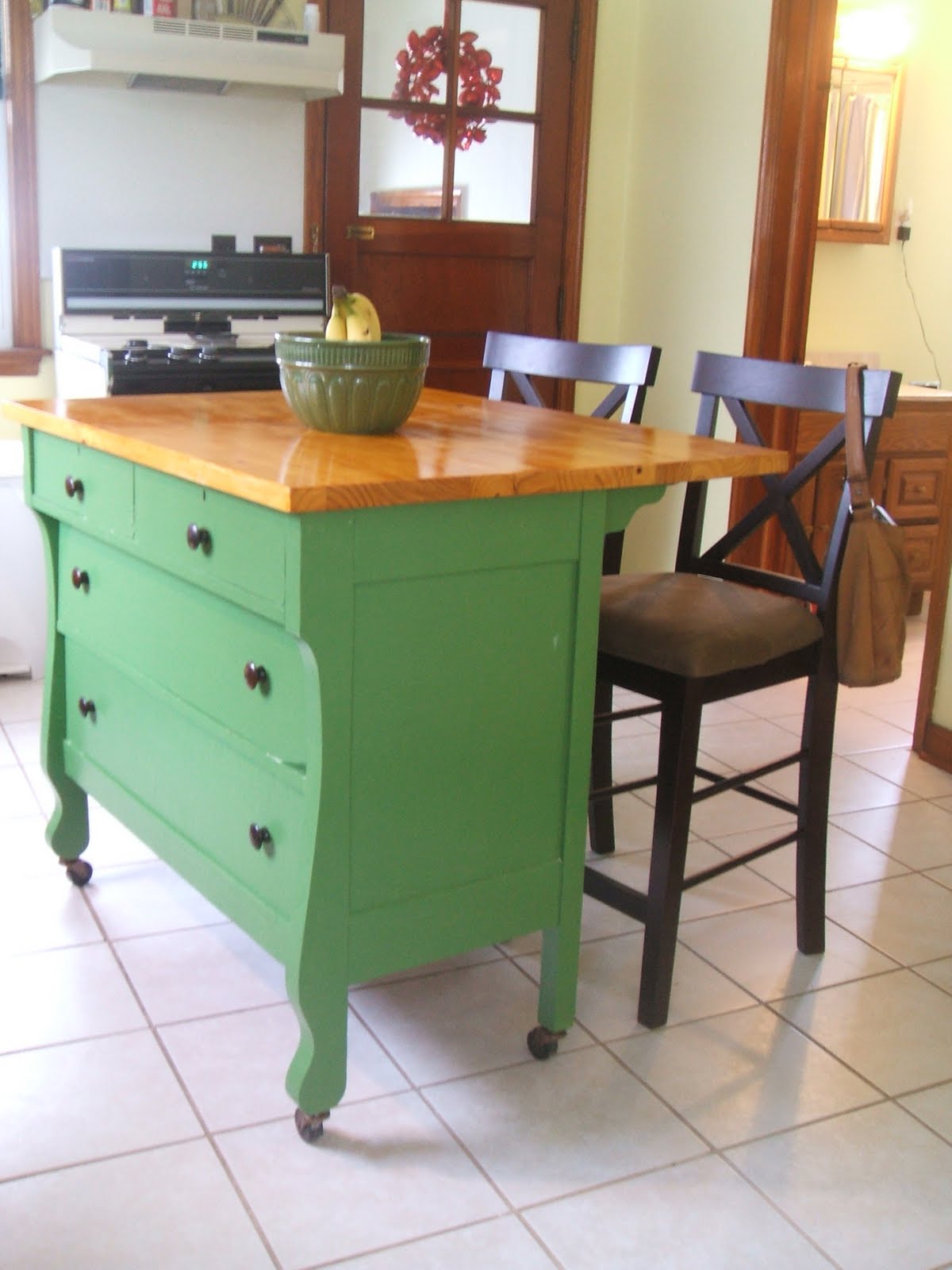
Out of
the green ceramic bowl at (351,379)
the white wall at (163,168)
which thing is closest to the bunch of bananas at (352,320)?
the green ceramic bowl at (351,379)

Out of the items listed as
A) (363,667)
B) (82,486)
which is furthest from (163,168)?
(363,667)

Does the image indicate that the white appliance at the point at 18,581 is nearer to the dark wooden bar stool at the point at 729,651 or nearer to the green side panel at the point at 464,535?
the dark wooden bar stool at the point at 729,651

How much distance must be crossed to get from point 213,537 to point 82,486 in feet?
1.65

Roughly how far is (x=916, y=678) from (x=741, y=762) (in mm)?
1035

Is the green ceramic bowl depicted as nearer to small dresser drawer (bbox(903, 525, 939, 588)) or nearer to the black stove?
the black stove

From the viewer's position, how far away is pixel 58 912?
2.41 m

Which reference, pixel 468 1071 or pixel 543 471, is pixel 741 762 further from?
pixel 543 471

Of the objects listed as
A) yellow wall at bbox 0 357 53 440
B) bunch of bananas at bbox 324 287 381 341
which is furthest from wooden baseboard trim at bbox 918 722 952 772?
yellow wall at bbox 0 357 53 440

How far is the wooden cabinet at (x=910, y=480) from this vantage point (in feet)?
14.3

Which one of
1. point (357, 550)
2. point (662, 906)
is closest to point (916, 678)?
point (662, 906)

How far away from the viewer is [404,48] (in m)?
4.08

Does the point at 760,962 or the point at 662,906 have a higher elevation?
the point at 662,906

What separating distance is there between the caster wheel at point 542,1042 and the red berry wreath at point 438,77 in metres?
3.01

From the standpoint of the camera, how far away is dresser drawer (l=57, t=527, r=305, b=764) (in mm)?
1773
